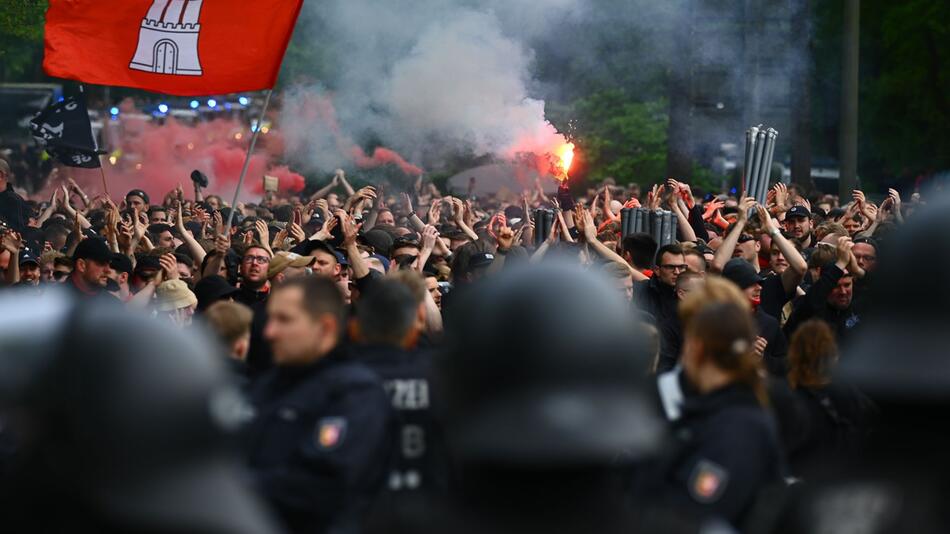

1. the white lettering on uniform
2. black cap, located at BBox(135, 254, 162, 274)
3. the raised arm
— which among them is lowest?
the white lettering on uniform

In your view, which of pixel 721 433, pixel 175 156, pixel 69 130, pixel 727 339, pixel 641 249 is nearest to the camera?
pixel 721 433

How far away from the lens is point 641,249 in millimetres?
10109

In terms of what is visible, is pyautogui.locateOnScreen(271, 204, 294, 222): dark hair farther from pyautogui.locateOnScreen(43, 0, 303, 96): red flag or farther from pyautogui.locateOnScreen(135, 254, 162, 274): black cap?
pyautogui.locateOnScreen(135, 254, 162, 274): black cap

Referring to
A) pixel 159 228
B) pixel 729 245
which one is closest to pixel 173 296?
pixel 729 245

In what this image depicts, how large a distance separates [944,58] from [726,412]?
81.0 ft

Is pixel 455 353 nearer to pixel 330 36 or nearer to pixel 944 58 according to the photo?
pixel 330 36

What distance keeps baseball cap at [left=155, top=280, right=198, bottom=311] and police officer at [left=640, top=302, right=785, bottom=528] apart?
4573 mm

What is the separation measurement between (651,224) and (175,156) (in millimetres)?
24132

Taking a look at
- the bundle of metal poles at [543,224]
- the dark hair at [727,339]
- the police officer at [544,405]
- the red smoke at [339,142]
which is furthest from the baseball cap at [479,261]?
the red smoke at [339,142]

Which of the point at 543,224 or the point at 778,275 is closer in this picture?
the point at 778,275

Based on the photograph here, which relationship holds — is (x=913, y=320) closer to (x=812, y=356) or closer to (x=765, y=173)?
(x=812, y=356)

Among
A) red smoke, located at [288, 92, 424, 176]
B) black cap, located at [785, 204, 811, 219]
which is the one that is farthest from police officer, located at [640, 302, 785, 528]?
red smoke, located at [288, 92, 424, 176]

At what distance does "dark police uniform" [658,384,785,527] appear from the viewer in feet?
12.5

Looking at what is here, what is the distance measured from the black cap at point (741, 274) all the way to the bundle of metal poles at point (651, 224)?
7.91ft
